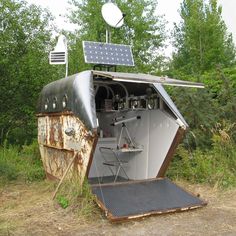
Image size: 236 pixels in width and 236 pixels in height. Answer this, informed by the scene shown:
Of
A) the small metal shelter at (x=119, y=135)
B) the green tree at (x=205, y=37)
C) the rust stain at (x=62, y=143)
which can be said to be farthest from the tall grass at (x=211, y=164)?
the green tree at (x=205, y=37)

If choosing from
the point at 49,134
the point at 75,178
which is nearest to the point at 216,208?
the point at 75,178

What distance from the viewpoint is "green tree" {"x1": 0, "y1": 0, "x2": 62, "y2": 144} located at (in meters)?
11.8

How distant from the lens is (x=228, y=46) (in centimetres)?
2391

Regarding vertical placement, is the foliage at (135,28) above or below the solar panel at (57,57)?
above

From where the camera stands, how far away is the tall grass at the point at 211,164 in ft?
27.6

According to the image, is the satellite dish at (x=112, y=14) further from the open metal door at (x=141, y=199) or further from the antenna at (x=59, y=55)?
the open metal door at (x=141, y=199)

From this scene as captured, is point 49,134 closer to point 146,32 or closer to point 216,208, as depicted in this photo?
point 216,208

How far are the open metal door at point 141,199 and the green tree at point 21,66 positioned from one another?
21.0 feet

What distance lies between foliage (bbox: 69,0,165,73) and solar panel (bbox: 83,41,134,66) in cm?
1192

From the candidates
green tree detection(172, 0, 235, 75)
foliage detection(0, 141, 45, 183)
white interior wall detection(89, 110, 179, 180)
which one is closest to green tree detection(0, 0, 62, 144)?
foliage detection(0, 141, 45, 183)

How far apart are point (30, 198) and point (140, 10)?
703 inches

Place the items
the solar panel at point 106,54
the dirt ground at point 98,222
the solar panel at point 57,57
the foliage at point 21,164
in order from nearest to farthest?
the dirt ground at point 98,222
the solar panel at point 106,54
the foliage at point 21,164
the solar panel at point 57,57

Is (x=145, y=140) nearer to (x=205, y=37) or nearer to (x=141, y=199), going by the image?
(x=141, y=199)

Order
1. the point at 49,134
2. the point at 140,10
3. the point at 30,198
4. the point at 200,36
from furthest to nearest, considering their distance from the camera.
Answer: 1. the point at 140,10
2. the point at 200,36
3. the point at 49,134
4. the point at 30,198
